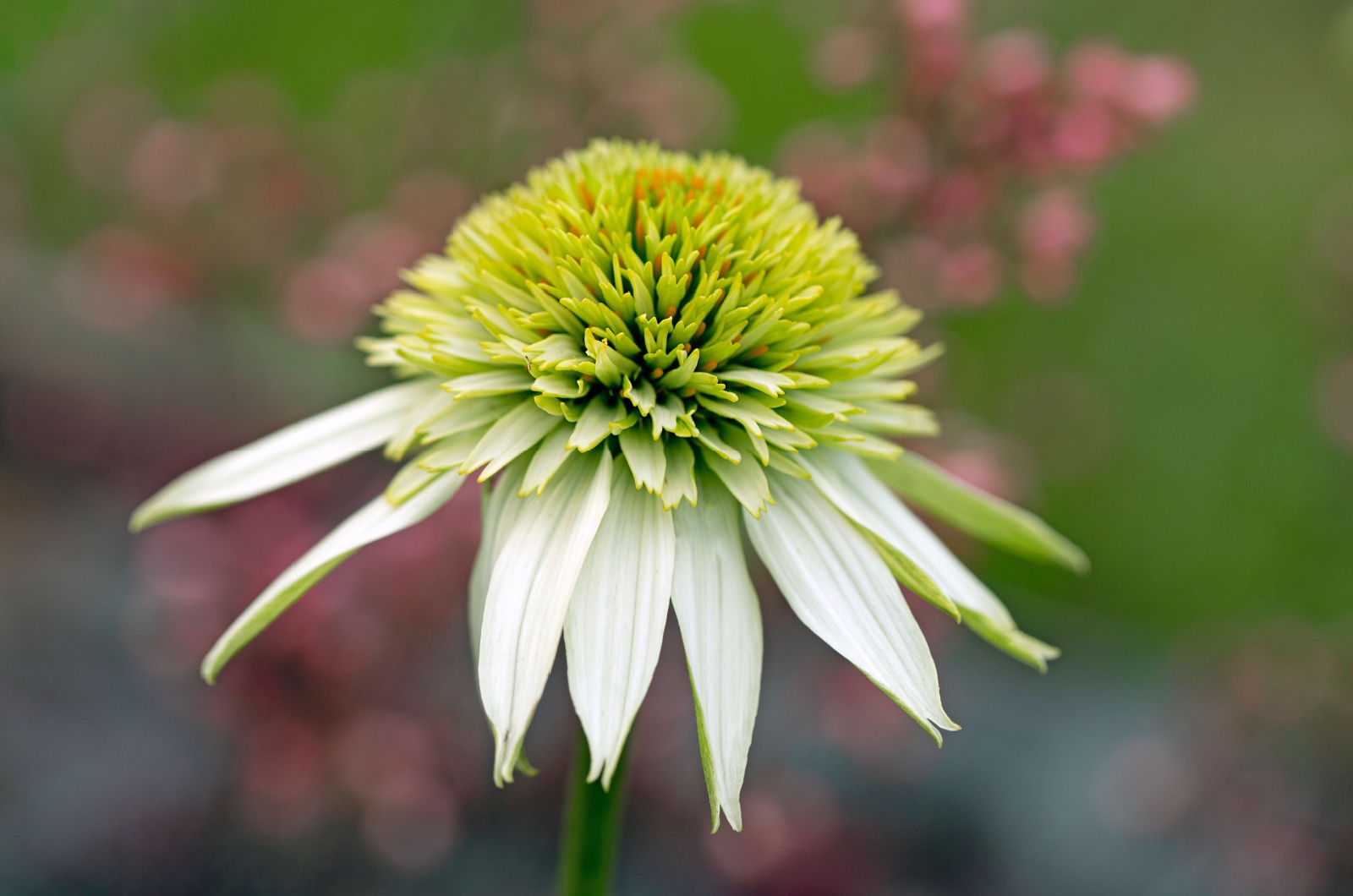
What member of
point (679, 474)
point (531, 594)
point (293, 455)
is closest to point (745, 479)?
point (679, 474)

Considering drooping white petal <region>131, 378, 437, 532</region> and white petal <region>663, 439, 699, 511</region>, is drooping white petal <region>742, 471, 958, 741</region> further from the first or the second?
drooping white petal <region>131, 378, 437, 532</region>

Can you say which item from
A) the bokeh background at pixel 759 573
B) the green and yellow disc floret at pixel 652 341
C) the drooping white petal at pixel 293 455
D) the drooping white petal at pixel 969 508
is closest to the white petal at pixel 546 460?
the green and yellow disc floret at pixel 652 341

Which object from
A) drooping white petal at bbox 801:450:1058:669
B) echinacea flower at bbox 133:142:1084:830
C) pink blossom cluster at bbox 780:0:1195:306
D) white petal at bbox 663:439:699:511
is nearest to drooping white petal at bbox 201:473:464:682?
echinacea flower at bbox 133:142:1084:830

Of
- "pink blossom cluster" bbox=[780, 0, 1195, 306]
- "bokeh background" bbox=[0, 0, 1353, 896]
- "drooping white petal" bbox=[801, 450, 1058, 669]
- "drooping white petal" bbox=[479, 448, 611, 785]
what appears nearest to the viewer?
"drooping white petal" bbox=[479, 448, 611, 785]

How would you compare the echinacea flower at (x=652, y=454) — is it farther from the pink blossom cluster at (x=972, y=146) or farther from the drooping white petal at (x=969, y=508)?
the pink blossom cluster at (x=972, y=146)

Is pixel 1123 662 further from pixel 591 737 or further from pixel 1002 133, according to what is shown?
pixel 591 737

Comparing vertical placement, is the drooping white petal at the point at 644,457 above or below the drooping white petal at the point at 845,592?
above

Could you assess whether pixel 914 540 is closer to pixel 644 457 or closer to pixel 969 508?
pixel 969 508
